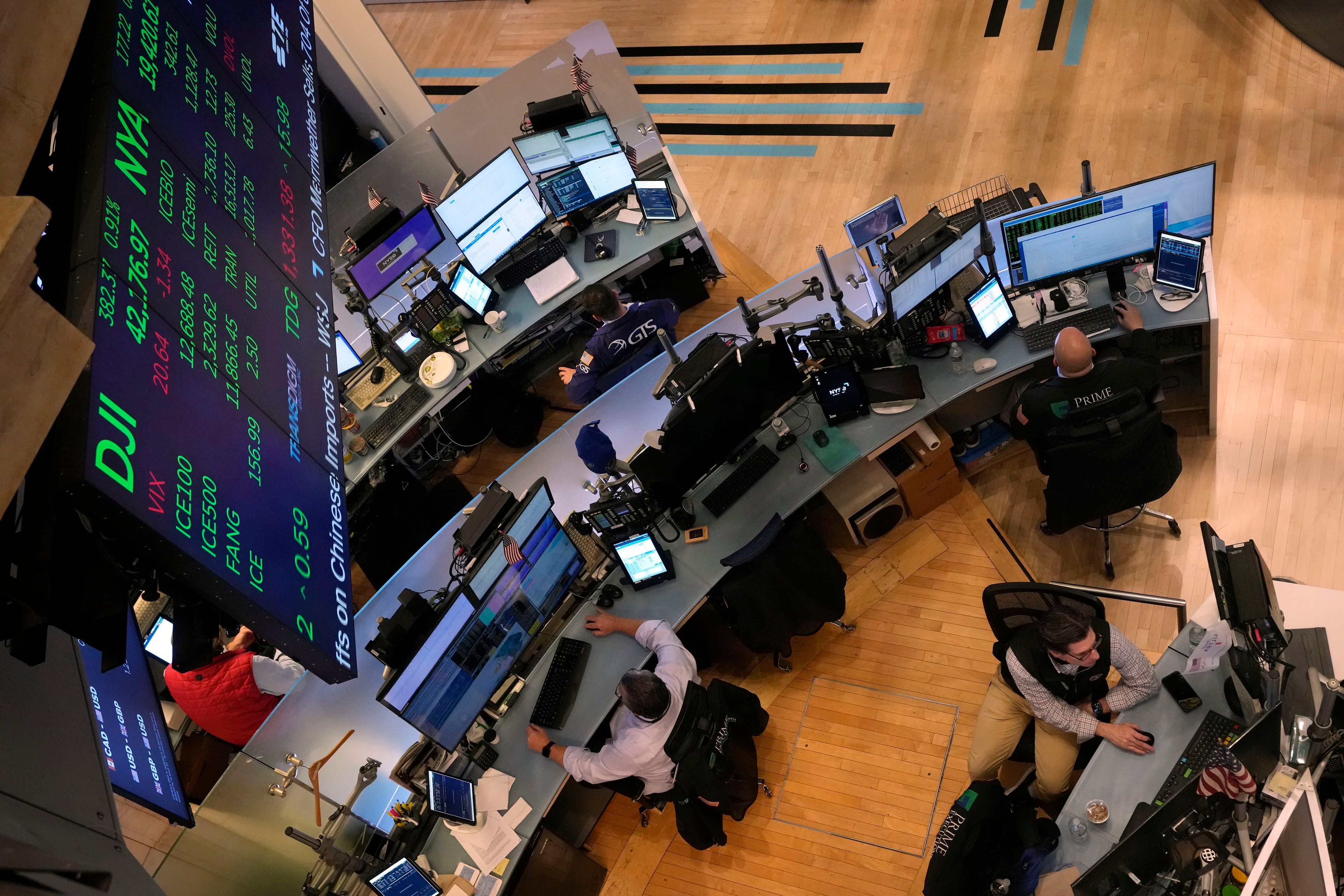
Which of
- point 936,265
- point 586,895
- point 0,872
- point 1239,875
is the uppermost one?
point 0,872

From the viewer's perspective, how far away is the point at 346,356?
18.9ft

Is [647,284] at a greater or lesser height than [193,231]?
lesser

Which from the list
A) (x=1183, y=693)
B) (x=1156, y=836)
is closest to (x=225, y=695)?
(x=1156, y=836)

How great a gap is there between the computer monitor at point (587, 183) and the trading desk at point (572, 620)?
1327 mm

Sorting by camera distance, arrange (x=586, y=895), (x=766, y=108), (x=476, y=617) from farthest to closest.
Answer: (x=766, y=108) → (x=586, y=895) → (x=476, y=617)

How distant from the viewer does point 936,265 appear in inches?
186

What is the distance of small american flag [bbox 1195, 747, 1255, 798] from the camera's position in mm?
3072

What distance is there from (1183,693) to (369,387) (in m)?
4.85

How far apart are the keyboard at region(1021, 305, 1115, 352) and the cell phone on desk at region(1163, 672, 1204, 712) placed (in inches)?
76.7

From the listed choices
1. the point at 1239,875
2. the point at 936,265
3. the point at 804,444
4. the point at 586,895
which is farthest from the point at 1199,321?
the point at 586,895

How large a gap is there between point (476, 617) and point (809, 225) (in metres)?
4.34

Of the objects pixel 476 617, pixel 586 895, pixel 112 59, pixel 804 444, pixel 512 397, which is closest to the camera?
pixel 112 59

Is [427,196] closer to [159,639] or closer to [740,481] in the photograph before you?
[740,481]

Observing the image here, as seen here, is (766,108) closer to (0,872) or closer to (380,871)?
(380,871)
